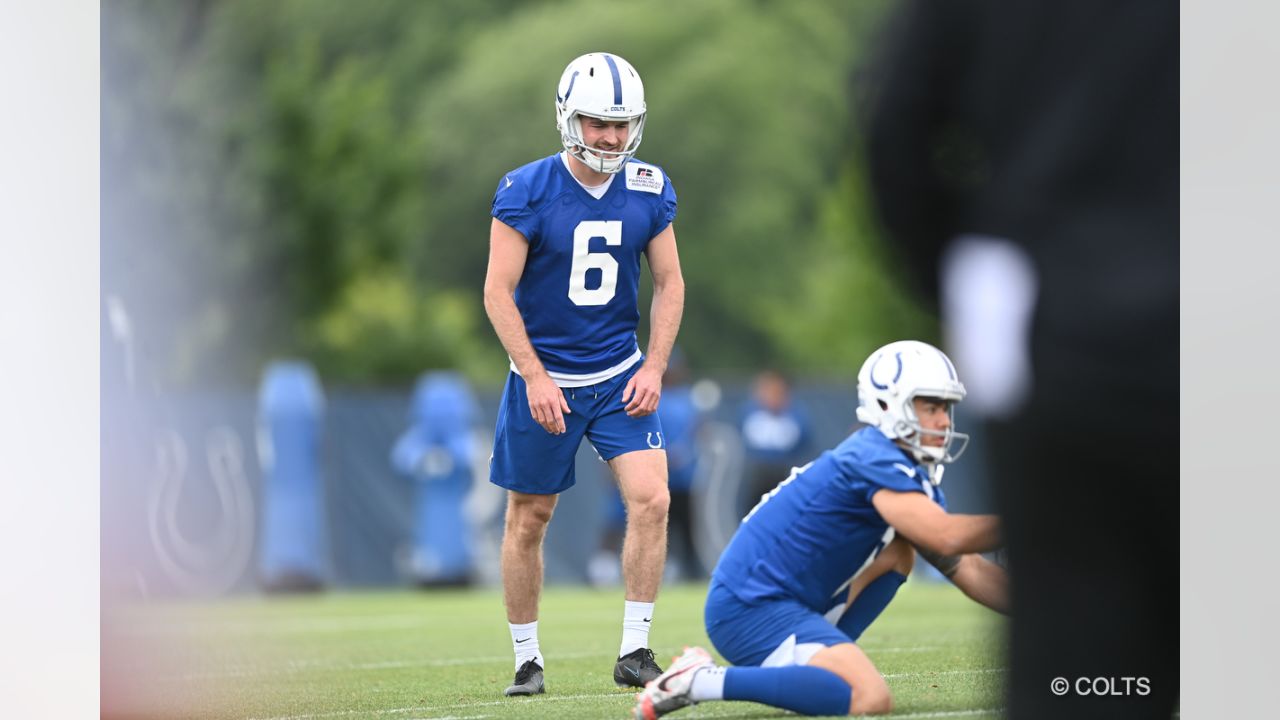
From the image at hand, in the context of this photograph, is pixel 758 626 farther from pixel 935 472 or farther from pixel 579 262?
pixel 579 262

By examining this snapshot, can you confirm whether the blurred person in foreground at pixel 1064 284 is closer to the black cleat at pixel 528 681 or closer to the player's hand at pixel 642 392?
the player's hand at pixel 642 392

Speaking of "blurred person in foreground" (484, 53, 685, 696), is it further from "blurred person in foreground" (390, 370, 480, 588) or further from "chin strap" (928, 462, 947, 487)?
"blurred person in foreground" (390, 370, 480, 588)

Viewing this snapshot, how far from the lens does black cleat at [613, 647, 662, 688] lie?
5.40m

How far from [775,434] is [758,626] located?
29.5 feet

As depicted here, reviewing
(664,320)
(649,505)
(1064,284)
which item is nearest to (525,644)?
(649,505)

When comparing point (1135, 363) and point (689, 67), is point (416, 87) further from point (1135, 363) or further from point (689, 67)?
point (1135, 363)

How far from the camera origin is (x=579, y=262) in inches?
215

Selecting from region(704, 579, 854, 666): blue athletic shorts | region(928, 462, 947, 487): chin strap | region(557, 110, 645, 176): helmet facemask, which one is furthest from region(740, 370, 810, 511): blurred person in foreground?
region(928, 462, 947, 487): chin strap

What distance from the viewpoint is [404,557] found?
14266 mm

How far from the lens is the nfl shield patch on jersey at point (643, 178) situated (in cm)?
552

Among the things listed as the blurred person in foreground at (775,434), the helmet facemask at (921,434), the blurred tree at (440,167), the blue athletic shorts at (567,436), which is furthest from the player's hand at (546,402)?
the blurred tree at (440,167)
